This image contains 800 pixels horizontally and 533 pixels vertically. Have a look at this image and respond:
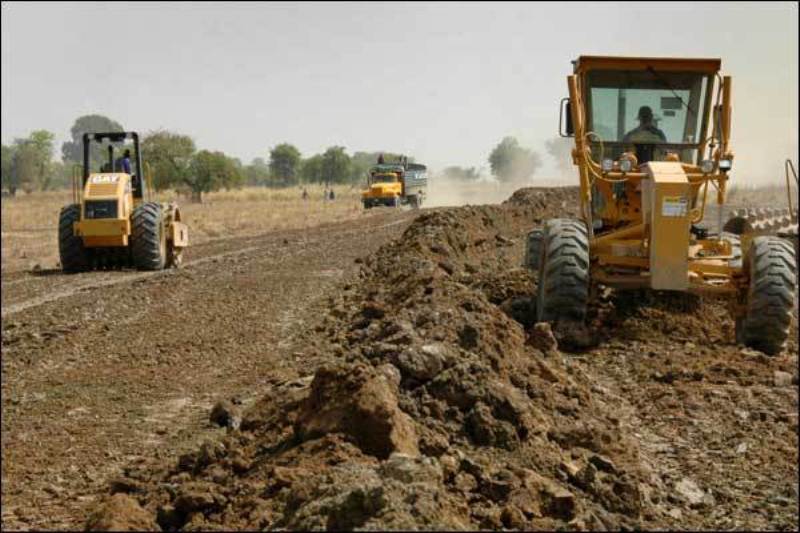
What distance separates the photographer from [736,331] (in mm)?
9680

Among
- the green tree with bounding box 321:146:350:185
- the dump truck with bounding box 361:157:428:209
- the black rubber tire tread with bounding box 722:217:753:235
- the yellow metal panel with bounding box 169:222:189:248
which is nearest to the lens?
the dump truck with bounding box 361:157:428:209

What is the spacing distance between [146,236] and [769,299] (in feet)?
34.5

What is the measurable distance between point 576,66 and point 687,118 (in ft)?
4.36

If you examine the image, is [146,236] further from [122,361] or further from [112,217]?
[122,361]

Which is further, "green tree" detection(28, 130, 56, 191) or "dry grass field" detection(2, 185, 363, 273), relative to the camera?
"green tree" detection(28, 130, 56, 191)

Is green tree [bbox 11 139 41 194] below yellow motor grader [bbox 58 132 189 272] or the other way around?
the other way around

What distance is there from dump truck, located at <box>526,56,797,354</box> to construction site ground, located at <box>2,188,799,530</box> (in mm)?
546

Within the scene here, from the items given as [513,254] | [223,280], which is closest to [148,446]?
[223,280]

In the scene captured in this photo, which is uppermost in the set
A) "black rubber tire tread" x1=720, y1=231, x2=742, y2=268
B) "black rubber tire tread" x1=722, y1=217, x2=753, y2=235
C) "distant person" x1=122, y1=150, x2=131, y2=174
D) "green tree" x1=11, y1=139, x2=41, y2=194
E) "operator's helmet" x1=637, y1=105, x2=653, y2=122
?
"green tree" x1=11, y1=139, x2=41, y2=194

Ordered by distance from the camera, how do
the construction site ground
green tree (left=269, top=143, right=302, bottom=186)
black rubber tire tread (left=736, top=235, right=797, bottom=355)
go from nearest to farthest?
the construction site ground < black rubber tire tread (left=736, top=235, right=797, bottom=355) < green tree (left=269, top=143, right=302, bottom=186)

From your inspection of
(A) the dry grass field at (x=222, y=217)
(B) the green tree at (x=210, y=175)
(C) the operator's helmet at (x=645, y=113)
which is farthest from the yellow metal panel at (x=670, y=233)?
(B) the green tree at (x=210, y=175)

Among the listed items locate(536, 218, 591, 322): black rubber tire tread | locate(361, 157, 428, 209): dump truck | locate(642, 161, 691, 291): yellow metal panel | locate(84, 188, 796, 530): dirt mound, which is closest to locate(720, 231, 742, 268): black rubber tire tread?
locate(642, 161, 691, 291): yellow metal panel

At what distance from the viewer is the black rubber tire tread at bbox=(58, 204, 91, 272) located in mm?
16016

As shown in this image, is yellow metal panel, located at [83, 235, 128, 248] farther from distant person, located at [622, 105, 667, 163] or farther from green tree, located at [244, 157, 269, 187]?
green tree, located at [244, 157, 269, 187]
